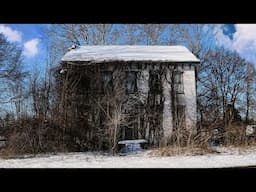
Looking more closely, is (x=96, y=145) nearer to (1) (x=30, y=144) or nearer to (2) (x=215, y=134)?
(1) (x=30, y=144)

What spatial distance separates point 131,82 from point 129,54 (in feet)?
3.74

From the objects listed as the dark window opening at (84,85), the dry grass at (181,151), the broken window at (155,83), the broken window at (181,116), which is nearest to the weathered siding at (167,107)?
the broken window at (155,83)

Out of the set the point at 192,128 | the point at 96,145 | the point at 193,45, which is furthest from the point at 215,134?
the point at 193,45

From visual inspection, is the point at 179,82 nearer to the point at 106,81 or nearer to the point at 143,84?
the point at 143,84

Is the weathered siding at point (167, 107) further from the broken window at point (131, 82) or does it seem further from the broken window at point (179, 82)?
the broken window at point (131, 82)

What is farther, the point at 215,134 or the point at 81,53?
the point at 81,53

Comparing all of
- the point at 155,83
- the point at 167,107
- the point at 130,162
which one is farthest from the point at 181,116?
the point at 130,162

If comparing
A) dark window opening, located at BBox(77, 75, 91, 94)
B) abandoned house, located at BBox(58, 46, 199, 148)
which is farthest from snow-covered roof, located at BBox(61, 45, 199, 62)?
dark window opening, located at BBox(77, 75, 91, 94)

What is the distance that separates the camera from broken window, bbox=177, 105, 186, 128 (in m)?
8.73

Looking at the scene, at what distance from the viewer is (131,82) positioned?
955 centimetres
